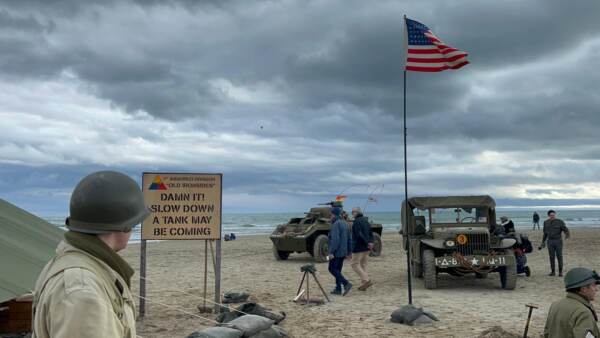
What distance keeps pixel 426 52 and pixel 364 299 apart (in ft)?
15.5

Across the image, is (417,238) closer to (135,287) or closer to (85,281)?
(135,287)

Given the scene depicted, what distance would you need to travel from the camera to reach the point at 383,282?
499 inches

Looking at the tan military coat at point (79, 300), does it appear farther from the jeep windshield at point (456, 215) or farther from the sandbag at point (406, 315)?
the jeep windshield at point (456, 215)

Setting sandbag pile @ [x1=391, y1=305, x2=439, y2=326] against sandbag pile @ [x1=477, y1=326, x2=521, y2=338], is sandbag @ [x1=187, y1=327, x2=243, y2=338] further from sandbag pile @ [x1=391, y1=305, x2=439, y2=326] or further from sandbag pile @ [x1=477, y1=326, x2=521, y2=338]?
sandbag pile @ [x1=477, y1=326, x2=521, y2=338]

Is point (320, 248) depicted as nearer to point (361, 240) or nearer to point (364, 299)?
point (361, 240)

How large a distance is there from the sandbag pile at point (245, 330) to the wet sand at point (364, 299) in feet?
1.78

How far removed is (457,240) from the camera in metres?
11.1

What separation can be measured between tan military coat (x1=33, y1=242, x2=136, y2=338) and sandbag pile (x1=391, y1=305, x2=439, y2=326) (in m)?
6.84

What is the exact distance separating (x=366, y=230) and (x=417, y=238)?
184cm

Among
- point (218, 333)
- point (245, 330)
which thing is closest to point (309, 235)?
point (245, 330)

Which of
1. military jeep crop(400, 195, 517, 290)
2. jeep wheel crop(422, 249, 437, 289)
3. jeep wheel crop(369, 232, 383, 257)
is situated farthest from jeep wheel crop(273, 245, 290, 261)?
jeep wheel crop(422, 249, 437, 289)

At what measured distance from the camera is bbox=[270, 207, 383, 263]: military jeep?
1631 cm

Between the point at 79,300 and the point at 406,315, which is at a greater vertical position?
the point at 79,300

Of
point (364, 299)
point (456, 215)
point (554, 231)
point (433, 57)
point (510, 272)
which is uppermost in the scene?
point (433, 57)
